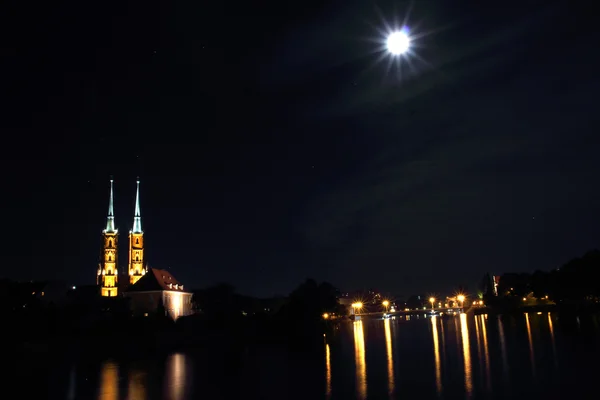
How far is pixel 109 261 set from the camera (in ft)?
507

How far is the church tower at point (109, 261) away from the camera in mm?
151375

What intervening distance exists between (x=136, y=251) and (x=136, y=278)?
7.79 metres

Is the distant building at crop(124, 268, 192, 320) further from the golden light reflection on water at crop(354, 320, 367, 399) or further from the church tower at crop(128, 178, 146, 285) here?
the golden light reflection on water at crop(354, 320, 367, 399)

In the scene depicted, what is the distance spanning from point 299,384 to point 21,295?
46013 mm

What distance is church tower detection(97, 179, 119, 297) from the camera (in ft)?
497

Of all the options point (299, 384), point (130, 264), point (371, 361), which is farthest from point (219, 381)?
point (130, 264)

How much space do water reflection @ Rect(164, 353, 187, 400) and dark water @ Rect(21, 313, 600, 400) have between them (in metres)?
0.07

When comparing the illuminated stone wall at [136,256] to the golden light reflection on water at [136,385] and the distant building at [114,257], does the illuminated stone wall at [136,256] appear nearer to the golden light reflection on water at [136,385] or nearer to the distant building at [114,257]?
the distant building at [114,257]

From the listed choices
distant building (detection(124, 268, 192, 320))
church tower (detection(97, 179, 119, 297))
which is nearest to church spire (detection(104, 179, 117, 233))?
church tower (detection(97, 179, 119, 297))

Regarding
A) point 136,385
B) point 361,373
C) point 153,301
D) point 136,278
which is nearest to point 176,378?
point 136,385

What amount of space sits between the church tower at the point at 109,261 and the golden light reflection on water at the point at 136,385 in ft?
360

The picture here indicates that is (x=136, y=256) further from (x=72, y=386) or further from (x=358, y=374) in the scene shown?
(x=358, y=374)

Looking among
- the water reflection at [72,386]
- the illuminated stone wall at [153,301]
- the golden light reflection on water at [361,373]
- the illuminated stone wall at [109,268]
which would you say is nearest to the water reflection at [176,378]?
the water reflection at [72,386]

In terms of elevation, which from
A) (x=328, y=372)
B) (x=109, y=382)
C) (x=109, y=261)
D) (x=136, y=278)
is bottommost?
(x=328, y=372)
